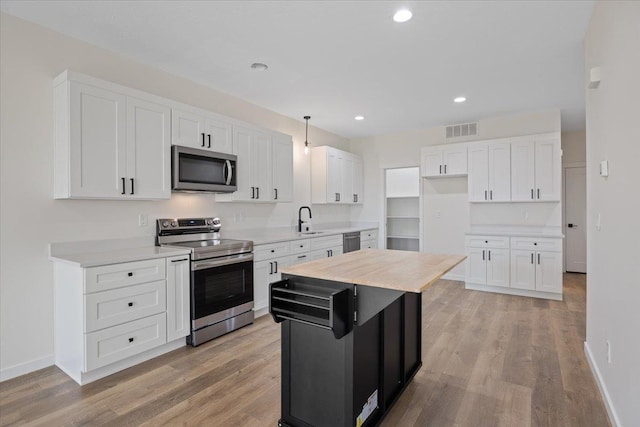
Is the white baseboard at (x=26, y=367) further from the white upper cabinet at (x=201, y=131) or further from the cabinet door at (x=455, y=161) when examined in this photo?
the cabinet door at (x=455, y=161)

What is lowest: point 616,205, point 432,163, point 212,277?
point 212,277

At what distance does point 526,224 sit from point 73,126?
587 cm

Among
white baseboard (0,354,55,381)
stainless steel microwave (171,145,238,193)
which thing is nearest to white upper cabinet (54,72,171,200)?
stainless steel microwave (171,145,238,193)

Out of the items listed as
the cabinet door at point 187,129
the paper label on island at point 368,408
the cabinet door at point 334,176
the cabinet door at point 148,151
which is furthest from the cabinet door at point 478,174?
the cabinet door at point 148,151

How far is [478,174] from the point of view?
5.32 m

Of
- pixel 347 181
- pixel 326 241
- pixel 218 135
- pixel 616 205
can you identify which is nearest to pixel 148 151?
pixel 218 135

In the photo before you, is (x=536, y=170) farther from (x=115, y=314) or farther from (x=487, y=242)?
(x=115, y=314)

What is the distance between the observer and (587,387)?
235cm

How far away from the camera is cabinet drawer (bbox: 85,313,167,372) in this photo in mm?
2422

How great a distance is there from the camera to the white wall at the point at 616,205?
160cm

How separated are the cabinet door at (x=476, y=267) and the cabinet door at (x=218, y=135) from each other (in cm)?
382

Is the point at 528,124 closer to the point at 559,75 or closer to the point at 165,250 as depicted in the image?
the point at 559,75

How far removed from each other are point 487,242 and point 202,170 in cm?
416

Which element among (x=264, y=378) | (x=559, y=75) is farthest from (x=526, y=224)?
(x=264, y=378)
